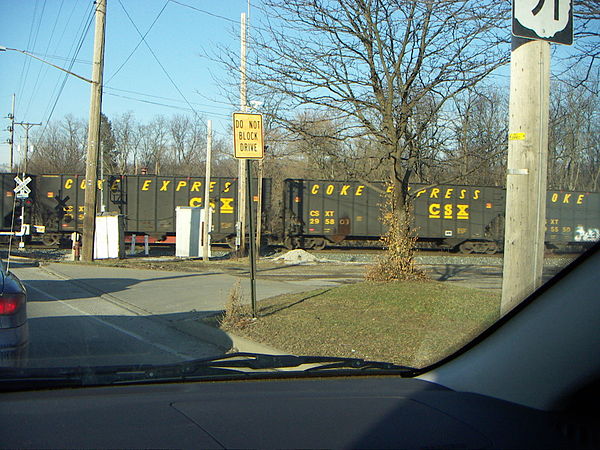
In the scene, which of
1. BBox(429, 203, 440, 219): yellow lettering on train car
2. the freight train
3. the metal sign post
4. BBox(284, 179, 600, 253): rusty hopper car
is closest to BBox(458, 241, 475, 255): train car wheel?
BBox(284, 179, 600, 253): rusty hopper car

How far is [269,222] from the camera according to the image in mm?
29375

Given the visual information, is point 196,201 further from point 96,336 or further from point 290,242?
point 96,336

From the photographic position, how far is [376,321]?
27.5 ft

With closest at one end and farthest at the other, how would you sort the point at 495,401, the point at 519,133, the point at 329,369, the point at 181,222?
the point at 495,401, the point at 329,369, the point at 519,133, the point at 181,222

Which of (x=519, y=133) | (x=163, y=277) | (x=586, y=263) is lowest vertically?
(x=163, y=277)

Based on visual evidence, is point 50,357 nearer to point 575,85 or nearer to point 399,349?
point 399,349

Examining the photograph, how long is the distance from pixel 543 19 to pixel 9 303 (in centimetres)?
538

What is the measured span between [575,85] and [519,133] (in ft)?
5.72

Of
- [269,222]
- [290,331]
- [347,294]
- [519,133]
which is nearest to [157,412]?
[519,133]

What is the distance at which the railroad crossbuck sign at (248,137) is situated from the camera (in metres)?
9.12

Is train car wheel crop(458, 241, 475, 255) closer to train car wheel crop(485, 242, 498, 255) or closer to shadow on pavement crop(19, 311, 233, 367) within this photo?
train car wheel crop(485, 242, 498, 255)

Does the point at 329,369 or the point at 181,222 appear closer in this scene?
the point at 329,369

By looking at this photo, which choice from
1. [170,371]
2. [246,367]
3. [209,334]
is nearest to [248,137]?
[209,334]

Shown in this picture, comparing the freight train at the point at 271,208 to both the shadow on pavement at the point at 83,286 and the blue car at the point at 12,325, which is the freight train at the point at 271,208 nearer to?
the shadow on pavement at the point at 83,286
